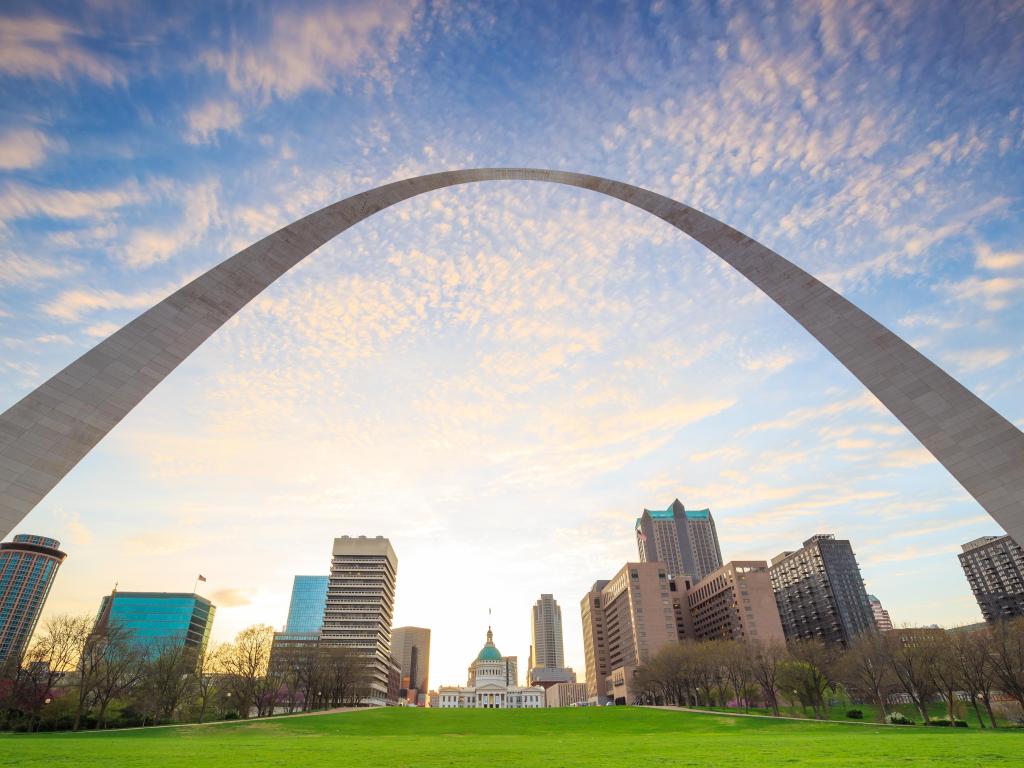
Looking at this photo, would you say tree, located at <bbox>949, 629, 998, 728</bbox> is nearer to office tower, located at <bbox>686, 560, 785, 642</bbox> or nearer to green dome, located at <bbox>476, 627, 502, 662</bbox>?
office tower, located at <bbox>686, 560, 785, 642</bbox>

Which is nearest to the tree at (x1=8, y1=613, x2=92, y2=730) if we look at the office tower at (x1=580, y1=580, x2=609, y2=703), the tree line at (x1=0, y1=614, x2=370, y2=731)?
the tree line at (x1=0, y1=614, x2=370, y2=731)

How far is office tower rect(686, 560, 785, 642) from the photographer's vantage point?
12475 centimetres

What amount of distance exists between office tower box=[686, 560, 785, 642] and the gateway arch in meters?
124

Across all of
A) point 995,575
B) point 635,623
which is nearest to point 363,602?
point 635,623

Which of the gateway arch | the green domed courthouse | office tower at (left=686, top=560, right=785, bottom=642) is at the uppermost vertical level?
office tower at (left=686, top=560, right=785, bottom=642)

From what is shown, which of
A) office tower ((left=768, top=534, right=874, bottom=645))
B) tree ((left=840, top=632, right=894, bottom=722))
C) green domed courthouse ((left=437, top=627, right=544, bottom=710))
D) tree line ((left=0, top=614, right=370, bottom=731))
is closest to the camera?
tree line ((left=0, top=614, right=370, bottom=731))

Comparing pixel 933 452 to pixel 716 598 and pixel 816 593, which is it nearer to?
pixel 716 598

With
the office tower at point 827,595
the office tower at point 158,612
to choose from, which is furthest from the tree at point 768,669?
the office tower at point 158,612

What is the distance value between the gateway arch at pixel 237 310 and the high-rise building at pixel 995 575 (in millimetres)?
190946

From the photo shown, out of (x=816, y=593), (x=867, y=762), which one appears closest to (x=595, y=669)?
(x=816, y=593)

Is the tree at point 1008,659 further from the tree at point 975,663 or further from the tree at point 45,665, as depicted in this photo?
the tree at point 45,665

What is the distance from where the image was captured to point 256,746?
1008 inches

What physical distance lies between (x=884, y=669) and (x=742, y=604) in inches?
3187

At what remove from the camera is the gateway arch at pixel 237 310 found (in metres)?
11.8
